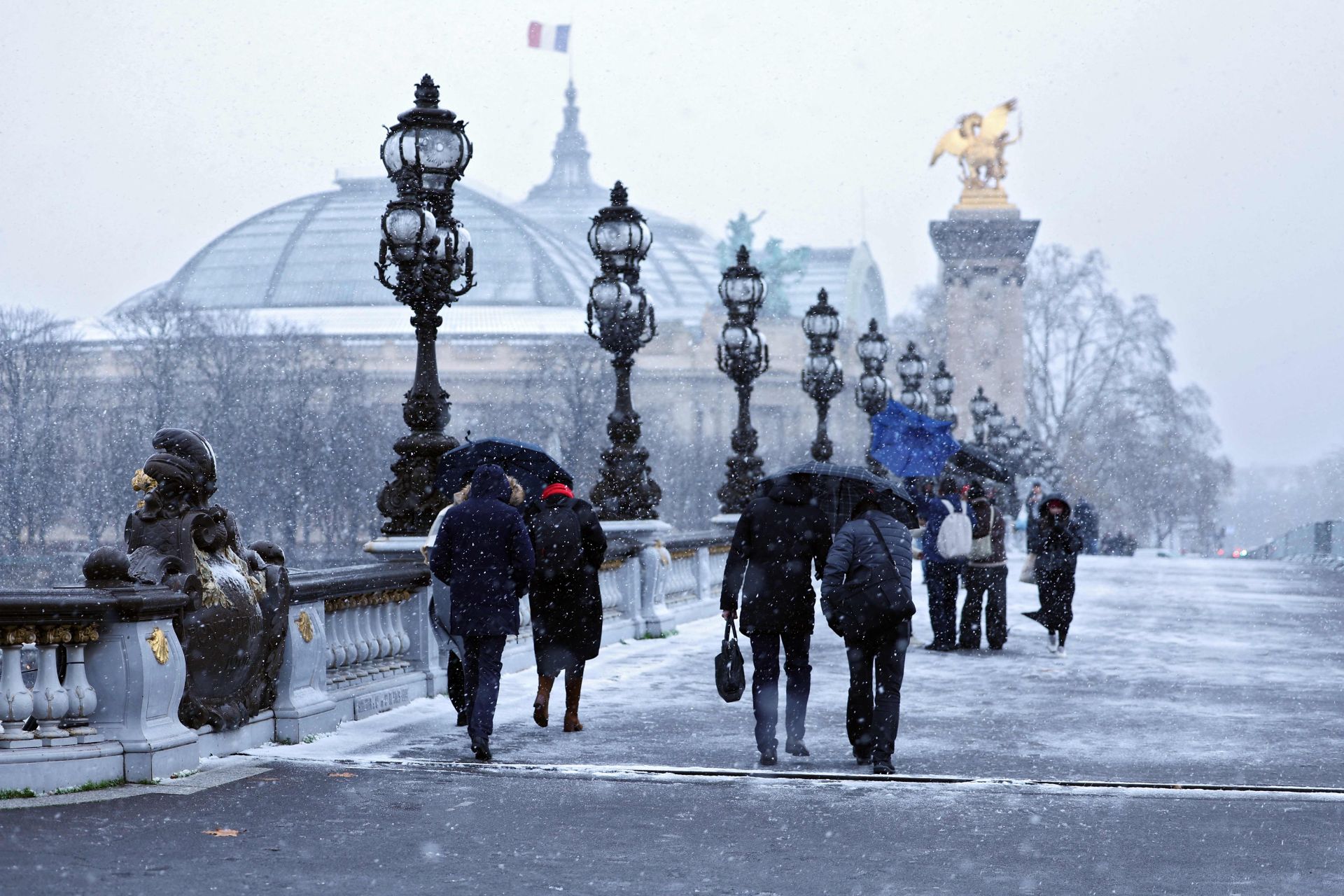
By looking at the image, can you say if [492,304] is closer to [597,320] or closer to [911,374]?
[911,374]

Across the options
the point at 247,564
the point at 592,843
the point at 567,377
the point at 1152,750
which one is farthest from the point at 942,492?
the point at 567,377

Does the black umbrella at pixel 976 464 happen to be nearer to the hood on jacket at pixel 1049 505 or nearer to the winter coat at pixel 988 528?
the hood on jacket at pixel 1049 505

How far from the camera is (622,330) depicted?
2331cm

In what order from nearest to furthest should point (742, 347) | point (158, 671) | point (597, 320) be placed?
1. point (158, 671)
2. point (597, 320)
3. point (742, 347)

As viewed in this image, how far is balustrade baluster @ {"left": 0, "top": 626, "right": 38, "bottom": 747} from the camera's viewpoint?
9.83 m

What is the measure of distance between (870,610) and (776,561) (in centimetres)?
68

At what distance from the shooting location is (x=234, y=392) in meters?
81.8

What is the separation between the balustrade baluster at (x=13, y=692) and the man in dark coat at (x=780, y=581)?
154 inches

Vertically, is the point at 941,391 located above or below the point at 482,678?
above

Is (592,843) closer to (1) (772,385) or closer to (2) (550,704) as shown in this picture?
(2) (550,704)

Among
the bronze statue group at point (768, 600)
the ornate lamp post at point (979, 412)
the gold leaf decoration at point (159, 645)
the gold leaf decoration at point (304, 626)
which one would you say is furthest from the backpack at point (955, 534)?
the ornate lamp post at point (979, 412)

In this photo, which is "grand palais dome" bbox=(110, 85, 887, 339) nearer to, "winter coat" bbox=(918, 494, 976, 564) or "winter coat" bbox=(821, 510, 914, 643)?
"winter coat" bbox=(918, 494, 976, 564)

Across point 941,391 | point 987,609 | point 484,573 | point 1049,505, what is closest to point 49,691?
point 484,573

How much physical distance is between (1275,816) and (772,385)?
116m
